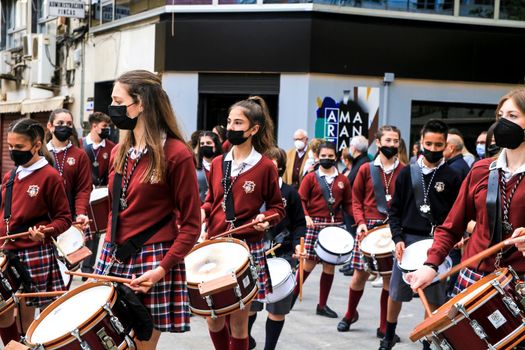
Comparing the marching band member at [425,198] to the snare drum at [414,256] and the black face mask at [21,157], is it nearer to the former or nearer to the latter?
the snare drum at [414,256]

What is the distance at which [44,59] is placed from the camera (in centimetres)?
2242

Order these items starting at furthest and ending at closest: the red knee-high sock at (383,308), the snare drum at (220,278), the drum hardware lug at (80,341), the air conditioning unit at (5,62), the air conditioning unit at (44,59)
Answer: the air conditioning unit at (5,62), the air conditioning unit at (44,59), the red knee-high sock at (383,308), the snare drum at (220,278), the drum hardware lug at (80,341)

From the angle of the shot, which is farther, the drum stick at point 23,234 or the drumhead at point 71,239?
the drumhead at point 71,239

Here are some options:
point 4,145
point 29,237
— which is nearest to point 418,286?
point 29,237

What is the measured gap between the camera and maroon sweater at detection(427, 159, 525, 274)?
164 inches

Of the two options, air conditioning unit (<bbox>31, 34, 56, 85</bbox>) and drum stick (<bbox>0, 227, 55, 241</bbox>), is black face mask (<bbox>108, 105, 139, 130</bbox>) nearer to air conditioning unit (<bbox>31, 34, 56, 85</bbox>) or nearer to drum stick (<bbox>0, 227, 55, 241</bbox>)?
drum stick (<bbox>0, 227, 55, 241</bbox>)

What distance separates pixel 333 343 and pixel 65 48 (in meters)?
16.4

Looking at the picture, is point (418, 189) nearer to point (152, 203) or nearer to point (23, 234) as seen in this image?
point (152, 203)

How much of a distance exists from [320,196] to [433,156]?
123 inches

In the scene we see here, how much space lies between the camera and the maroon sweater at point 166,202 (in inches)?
178

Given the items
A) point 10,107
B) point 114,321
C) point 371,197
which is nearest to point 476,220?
point 114,321

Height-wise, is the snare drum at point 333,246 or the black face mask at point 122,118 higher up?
the black face mask at point 122,118

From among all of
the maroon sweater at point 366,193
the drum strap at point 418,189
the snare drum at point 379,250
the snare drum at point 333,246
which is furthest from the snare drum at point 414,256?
the snare drum at point 333,246

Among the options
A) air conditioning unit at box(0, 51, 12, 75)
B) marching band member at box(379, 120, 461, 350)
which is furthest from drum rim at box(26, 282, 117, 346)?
air conditioning unit at box(0, 51, 12, 75)
